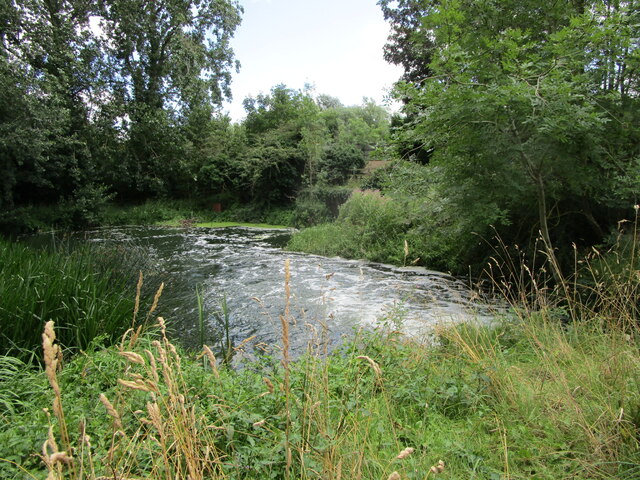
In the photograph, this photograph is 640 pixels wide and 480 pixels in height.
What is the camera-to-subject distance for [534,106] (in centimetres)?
435

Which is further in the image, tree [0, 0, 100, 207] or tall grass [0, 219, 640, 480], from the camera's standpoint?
tree [0, 0, 100, 207]

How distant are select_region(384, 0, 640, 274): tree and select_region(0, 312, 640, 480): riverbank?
2725 millimetres

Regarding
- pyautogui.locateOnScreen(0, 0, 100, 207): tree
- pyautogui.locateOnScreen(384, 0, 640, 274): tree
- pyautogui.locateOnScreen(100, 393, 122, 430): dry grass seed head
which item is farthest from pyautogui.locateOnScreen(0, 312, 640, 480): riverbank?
pyautogui.locateOnScreen(0, 0, 100, 207): tree

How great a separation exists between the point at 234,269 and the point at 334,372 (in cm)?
680

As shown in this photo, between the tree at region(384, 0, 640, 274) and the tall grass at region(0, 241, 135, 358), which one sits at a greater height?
the tree at region(384, 0, 640, 274)

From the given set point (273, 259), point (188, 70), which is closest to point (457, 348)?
point (273, 259)

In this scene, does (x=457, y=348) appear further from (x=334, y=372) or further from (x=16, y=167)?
(x=16, y=167)

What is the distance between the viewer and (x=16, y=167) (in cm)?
1573

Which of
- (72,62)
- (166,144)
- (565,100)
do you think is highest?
(72,62)

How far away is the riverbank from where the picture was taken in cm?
138

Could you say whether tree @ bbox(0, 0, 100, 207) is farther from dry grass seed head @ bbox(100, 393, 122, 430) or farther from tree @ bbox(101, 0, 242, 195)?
dry grass seed head @ bbox(100, 393, 122, 430)

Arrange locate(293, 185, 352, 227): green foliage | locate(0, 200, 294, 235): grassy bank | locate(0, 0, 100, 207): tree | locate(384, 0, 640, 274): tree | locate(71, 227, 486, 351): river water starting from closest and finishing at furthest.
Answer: locate(384, 0, 640, 274): tree
locate(71, 227, 486, 351): river water
locate(0, 0, 100, 207): tree
locate(0, 200, 294, 235): grassy bank
locate(293, 185, 352, 227): green foliage

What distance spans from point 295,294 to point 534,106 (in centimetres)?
422

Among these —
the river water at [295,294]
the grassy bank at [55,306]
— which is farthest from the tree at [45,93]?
the grassy bank at [55,306]
